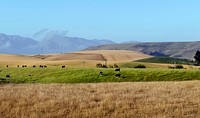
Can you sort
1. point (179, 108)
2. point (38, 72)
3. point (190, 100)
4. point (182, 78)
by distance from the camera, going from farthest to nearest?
1. point (38, 72)
2. point (182, 78)
3. point (190, 100)
4. point (179, 108)

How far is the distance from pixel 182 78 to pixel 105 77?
10331 mm

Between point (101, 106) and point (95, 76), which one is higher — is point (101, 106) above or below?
below

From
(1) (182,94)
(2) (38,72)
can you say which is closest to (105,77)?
(2) (38,72)

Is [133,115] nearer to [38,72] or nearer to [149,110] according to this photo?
[149,110]

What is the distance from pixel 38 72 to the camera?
62.3 meters

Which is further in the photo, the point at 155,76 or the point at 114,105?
the point at 155,76

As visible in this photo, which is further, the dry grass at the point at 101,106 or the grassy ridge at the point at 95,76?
the grassy ridge at the point at 95,76

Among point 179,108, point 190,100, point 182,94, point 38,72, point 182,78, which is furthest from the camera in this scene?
point 38,72

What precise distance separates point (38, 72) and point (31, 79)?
6.60 metres

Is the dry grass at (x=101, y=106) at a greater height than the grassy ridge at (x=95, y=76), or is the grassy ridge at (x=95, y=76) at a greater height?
the grassy ridge at (x=95, y=76)

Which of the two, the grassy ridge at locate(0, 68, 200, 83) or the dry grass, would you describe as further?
the grassy ridge at locate(0, 68, 200, 83)

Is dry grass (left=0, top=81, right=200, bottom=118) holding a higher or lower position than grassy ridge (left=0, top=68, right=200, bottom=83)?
lower

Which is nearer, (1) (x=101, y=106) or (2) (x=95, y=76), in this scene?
(1) (x=101, y=106)

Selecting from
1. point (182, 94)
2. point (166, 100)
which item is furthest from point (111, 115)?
point (182, 94)
